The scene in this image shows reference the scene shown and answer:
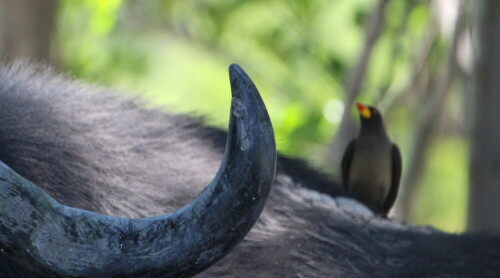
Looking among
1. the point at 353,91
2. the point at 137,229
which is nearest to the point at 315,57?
the point at 353,91

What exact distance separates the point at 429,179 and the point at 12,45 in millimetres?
7762

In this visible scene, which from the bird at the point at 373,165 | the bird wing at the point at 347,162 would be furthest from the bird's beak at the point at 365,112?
the bird wing at the point at 347,162

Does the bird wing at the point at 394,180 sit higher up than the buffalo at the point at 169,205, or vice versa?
the bird wing at the point at 394,180

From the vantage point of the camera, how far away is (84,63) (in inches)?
359

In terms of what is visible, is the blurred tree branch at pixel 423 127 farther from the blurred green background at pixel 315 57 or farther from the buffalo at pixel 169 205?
the buffalo at pixel 169 205

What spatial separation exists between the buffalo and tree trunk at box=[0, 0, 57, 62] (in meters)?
2.92

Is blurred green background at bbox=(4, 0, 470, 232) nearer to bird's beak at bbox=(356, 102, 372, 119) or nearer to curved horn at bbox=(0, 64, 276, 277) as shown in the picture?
bird's beak at bbox=(356, 102, 372, 119)

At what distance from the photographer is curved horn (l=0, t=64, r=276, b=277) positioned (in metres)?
2.05

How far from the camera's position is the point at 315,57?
28.4ft

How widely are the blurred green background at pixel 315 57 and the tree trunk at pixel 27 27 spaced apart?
0.28 metres

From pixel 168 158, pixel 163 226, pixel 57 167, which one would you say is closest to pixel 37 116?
pixel 57 167

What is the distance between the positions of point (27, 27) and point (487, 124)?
3.11 meters

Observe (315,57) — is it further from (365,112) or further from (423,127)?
(365,112)

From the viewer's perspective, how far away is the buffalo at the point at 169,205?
207 cm
